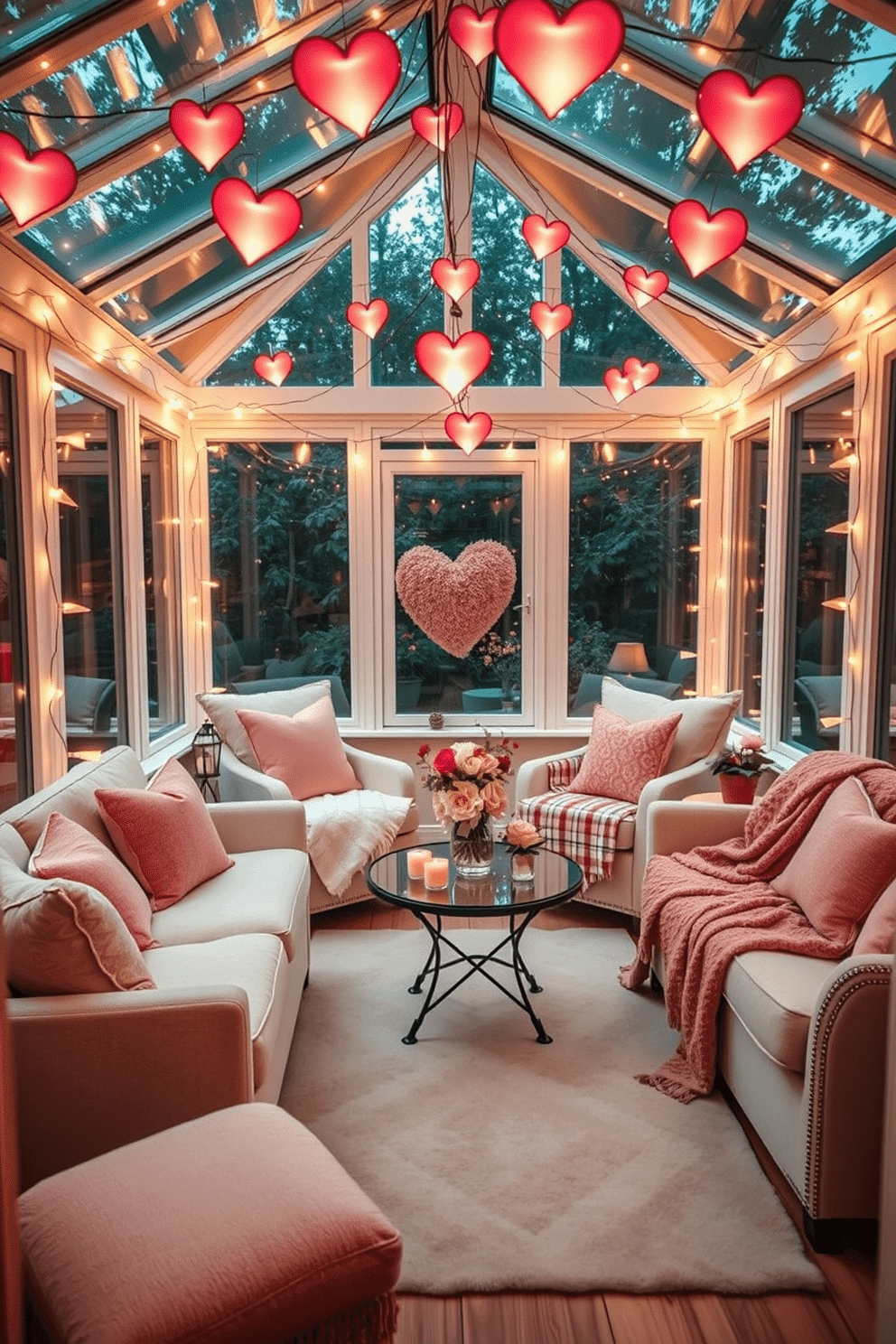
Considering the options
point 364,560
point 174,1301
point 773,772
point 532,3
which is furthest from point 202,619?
point 174,1301

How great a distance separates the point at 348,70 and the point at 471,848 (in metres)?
2.23

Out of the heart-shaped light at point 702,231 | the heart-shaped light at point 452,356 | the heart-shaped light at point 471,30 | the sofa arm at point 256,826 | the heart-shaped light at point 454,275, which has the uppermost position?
the heart-shaped light at point 471,30

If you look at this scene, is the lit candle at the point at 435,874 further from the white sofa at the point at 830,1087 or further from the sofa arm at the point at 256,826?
the white sofa at the point at 830,1087

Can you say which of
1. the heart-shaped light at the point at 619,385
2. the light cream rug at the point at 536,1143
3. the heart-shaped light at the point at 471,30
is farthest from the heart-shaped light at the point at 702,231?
the light cream rug at the point at 536,1143

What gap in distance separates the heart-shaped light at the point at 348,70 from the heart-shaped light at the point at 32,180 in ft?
1.97

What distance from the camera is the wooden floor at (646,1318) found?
5.77ft

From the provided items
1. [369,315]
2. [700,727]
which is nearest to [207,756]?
[369,315]

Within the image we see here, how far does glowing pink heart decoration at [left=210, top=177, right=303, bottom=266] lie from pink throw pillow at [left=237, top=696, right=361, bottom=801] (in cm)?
227

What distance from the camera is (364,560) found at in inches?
200

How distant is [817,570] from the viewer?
388 centimetres

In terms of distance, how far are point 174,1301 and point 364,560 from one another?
13.4 feet

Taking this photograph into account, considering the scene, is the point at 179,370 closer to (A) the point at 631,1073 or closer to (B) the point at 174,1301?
(A) the point at 631,1073

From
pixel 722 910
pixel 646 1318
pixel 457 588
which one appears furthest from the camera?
pixel 457 588

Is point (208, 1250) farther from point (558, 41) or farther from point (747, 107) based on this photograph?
point (747, 107)
